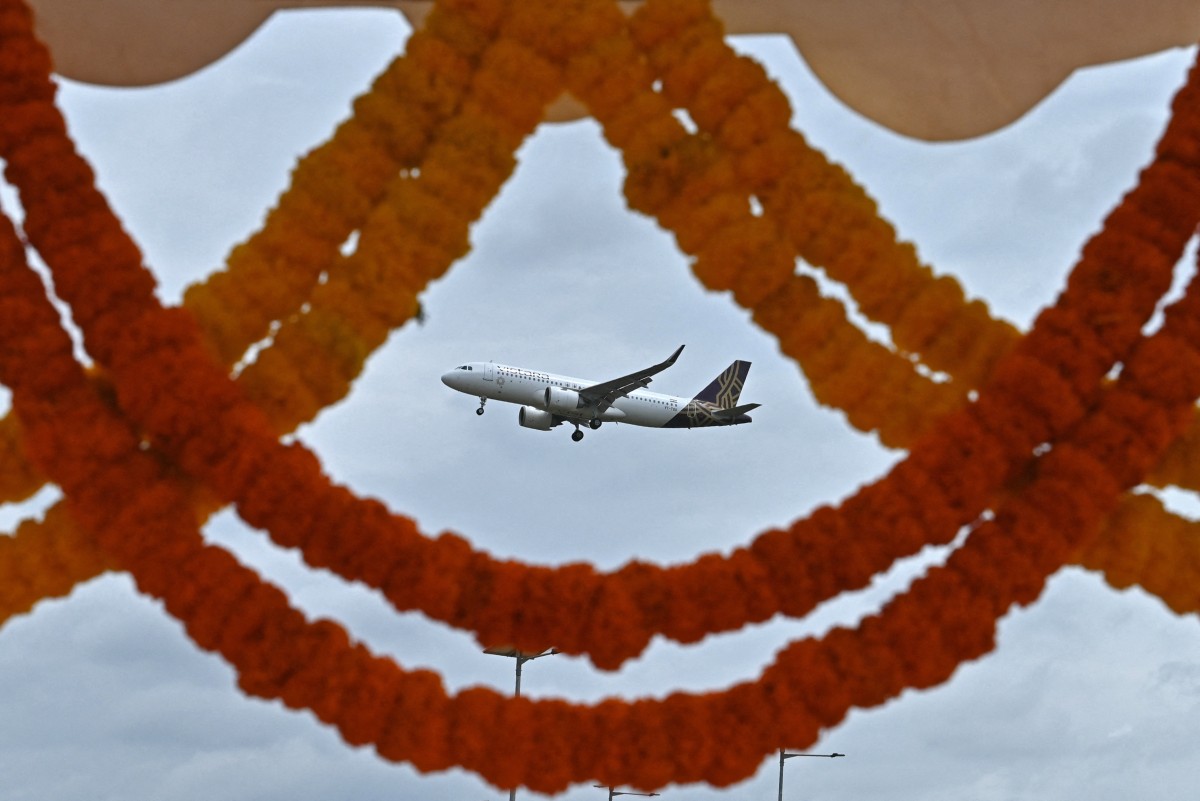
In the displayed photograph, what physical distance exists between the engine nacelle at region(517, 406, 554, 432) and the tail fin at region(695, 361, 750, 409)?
2.00m

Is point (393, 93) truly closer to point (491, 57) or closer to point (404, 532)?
point (491, 57)

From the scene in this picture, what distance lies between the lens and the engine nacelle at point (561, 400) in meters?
13.2

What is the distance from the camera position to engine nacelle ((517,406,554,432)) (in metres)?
13.2

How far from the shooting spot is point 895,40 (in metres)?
2.25

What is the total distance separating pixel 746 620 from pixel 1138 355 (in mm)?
699

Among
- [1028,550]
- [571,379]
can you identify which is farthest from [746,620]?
[571,379]

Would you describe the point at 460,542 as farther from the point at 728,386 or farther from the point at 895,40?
the point at 728,386

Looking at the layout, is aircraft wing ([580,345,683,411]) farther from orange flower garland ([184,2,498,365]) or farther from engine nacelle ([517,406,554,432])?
orange flower garland ([184,2,498,365])

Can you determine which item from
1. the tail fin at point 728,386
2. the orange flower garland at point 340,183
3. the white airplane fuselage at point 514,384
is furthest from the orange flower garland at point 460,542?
the tail fin at point 728,386

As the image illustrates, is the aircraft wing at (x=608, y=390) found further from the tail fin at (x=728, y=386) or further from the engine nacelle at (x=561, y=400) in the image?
the tail fin at (x=728, y=386)

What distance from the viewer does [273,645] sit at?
5.93 ft

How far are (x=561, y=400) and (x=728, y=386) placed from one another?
220cm

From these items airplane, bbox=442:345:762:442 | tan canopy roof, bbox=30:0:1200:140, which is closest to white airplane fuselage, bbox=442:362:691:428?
airplane, bbox=442:345:762:442

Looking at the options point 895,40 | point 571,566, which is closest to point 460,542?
point 571,566
